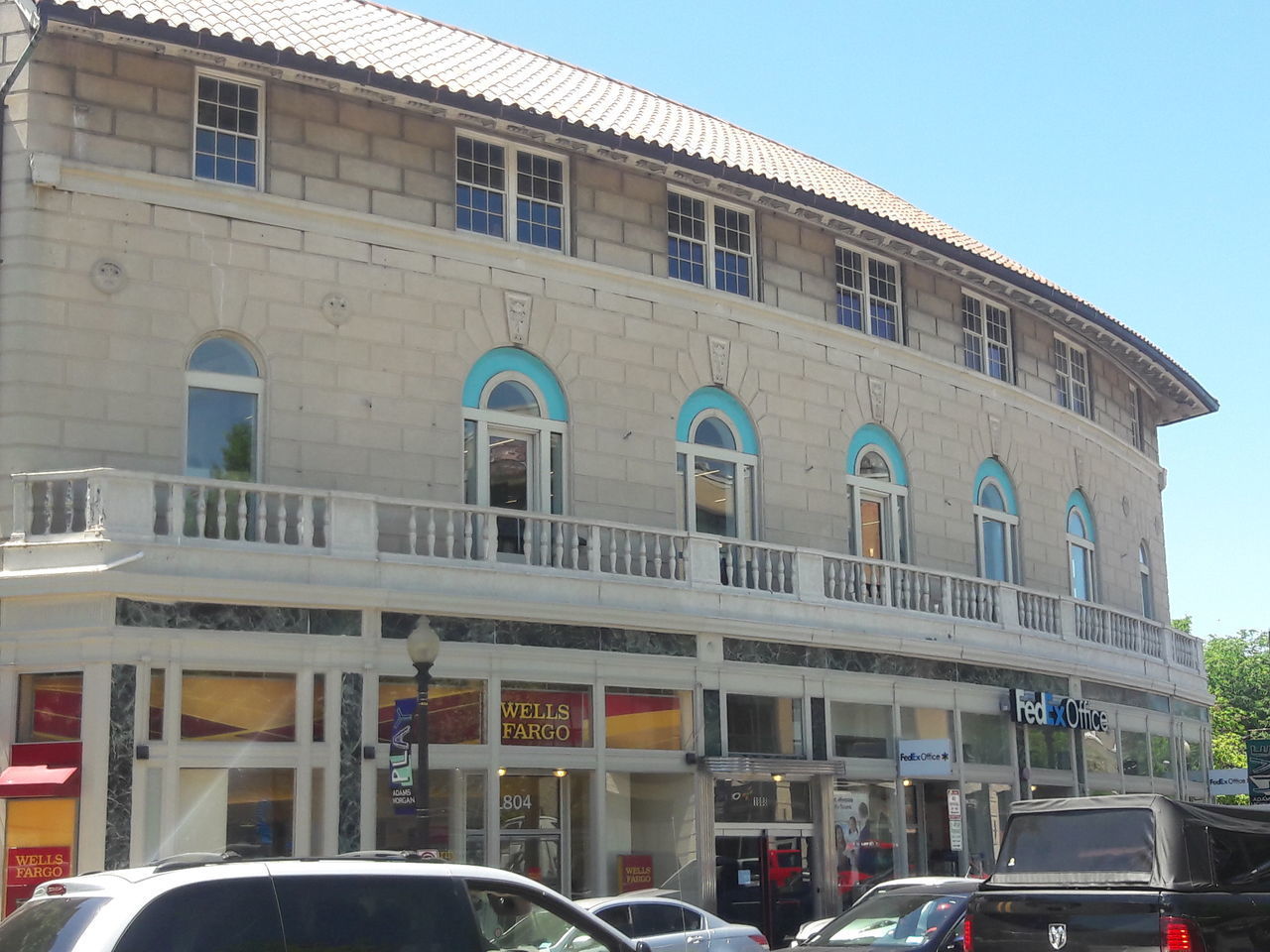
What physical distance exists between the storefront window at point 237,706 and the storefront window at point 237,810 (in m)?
0.45

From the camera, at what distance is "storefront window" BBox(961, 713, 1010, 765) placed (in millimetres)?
29781

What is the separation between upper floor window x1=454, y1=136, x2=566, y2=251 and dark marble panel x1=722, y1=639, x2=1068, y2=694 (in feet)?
22.7

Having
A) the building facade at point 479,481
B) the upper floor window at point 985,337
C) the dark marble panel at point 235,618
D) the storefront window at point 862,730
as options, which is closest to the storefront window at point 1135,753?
the building facade at point 479,481

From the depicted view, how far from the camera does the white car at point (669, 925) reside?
712 inches

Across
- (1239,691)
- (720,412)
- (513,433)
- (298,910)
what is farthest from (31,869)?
(1239,691)

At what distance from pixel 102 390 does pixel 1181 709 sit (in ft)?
87.8

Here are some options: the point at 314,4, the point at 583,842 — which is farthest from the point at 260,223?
the point at 583,842

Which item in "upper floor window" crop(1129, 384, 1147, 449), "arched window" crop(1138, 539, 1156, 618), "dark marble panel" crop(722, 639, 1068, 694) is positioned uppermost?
"upper floor window" crop(1129, 384, 1147, 449)

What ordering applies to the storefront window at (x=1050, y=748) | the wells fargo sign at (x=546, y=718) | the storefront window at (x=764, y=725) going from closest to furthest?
1. the wells fargo sign at (x=546, y=718)
2. the storefront window at (x=764, y=725)
3. the storefront window at (x=1050, y=748)

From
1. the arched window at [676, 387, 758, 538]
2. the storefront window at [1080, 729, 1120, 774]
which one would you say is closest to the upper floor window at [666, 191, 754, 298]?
the arched window at [676, 387, 758, 538]

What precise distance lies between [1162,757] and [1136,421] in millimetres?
8424

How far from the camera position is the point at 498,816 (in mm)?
22344

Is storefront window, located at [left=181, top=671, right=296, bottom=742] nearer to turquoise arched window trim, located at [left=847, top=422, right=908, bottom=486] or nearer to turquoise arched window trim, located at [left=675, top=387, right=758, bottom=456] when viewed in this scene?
turquoise arched window trim, located at [left=675, top=387, right=758, bottom=456]

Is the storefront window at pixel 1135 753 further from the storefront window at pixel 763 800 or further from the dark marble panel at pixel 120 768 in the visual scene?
the dark marble panel at pixel 120 768
